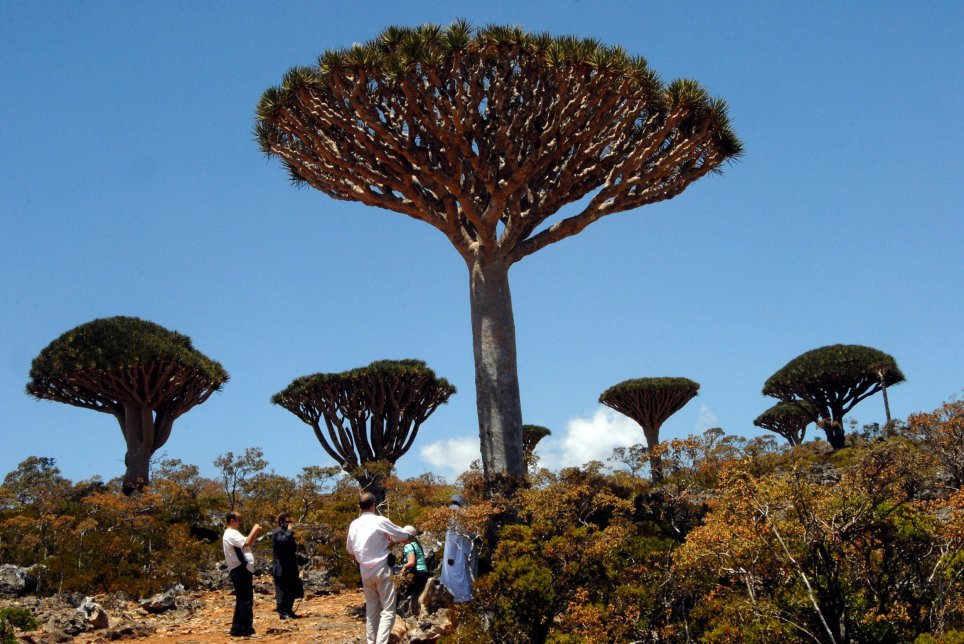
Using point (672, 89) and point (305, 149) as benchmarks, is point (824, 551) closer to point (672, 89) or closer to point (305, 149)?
point (672, 89)

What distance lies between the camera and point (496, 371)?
10.6 metres

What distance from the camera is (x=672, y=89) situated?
11.1m

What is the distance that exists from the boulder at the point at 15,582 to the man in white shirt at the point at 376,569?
6730 millimetres

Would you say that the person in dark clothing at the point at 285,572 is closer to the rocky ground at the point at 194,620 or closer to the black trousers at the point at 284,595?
the black trousers at the point at 284,595

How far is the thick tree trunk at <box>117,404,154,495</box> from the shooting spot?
20.8 metres

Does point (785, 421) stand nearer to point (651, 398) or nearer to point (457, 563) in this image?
point (651, 398)

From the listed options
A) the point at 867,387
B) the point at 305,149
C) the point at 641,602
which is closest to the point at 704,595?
the point at 641,602

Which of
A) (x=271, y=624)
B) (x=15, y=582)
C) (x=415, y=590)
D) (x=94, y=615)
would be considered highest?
(x=15, y=582)

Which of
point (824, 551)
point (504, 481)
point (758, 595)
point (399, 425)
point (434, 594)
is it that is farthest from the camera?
point (399, 425)

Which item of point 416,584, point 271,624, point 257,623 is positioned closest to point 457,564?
point 416,584

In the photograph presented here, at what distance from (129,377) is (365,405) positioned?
20.1 ft

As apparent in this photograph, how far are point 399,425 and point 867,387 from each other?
58.1 ft

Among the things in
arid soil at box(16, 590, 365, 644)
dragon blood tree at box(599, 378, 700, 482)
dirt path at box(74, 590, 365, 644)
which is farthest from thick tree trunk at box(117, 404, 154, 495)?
dragon blood tree at box(599, 378, 700, 482)

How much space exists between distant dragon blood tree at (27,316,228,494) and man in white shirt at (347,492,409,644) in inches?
631
